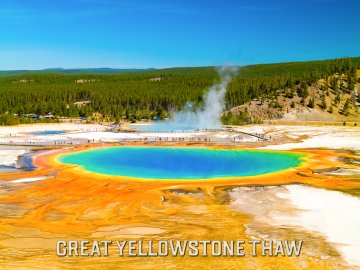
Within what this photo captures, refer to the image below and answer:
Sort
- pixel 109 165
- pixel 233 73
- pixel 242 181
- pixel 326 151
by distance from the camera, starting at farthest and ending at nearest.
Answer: pixel 233 73 → pixel 326 151 → pixel 109 165 → pixel 242 181

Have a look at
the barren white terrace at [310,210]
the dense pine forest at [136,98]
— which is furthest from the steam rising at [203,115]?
the barren white terrace at [310,210]

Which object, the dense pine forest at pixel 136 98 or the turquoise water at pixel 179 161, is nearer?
the turquoise water at pixel 179 161

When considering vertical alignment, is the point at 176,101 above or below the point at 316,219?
above

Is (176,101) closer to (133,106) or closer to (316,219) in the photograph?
(133,106)

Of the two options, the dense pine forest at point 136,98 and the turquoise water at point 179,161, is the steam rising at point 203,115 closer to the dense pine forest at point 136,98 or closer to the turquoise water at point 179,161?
the dense pine forest at point 136,98

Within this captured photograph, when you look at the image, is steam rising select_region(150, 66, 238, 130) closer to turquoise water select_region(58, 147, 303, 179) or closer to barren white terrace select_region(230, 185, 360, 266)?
turquoise water select_region(58, 147, 303, 179)

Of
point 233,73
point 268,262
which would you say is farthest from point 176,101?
point 268,262
